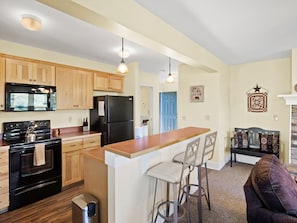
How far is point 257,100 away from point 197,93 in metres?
1.44

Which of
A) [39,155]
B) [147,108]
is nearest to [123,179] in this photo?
[39,155]

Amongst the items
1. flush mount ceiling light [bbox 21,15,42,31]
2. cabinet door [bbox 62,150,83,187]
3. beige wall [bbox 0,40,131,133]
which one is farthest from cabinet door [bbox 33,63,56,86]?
cabinet door [bbox 62,150,83,187]

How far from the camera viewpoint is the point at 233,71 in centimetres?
487

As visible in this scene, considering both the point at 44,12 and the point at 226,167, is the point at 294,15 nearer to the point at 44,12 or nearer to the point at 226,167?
the point at 44,12

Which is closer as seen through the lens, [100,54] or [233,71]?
[100,54]

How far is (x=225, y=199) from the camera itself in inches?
116

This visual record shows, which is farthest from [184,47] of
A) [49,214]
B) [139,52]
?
[49,214]

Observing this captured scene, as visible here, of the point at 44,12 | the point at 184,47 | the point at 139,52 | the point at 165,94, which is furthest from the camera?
the point at 165,94

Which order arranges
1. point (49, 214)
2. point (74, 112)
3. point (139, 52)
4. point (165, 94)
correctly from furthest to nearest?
point (165, 94), point (74, 112), point (139, 52), point (49, 214)

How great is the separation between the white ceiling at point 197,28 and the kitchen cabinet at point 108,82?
0.49 metres

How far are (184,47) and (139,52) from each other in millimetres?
1248

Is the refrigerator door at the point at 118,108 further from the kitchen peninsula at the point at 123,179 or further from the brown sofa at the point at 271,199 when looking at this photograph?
the brown sofa at the point at 271,199

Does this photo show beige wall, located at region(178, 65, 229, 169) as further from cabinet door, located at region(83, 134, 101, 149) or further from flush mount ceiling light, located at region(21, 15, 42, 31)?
flush mount ceiling light, located at region(21, 15, 42, 31)

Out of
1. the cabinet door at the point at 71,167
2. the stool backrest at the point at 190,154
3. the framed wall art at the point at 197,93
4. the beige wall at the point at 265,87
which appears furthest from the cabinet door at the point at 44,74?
the beige wall at the point at 265,87
